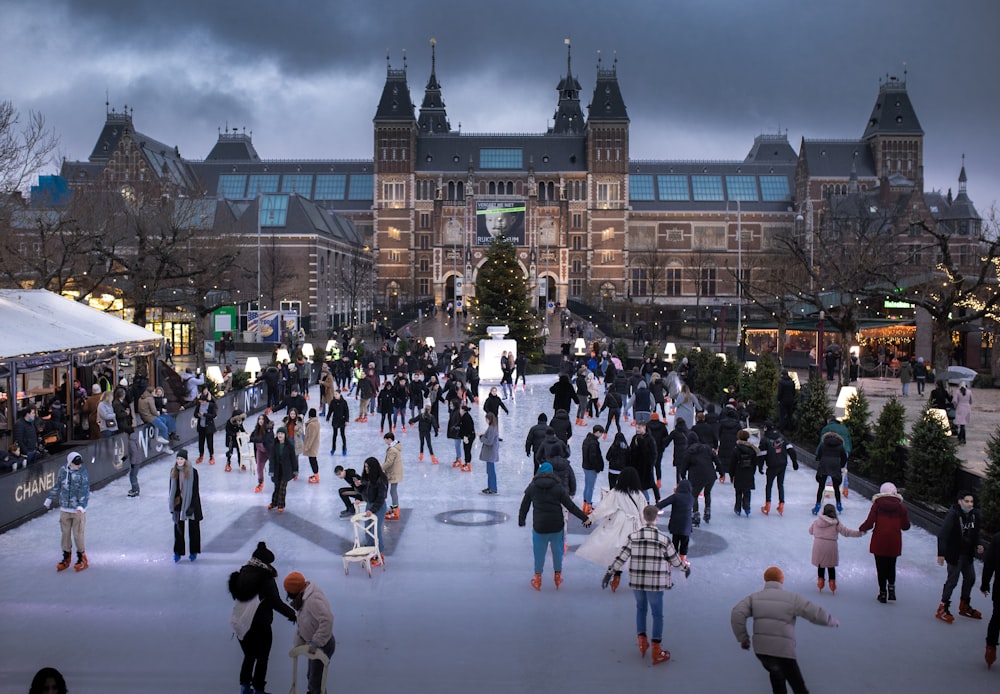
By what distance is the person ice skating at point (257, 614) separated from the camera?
638cm

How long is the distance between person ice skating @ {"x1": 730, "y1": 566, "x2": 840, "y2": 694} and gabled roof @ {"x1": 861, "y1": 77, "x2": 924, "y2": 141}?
79.8 meters

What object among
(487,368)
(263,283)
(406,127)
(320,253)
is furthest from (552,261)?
(487,368)

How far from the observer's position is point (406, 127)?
79750 millimetres

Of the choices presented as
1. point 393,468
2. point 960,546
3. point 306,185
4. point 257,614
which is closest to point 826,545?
point 960,546

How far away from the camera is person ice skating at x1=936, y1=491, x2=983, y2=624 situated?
7988 mm

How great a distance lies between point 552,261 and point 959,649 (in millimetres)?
70191

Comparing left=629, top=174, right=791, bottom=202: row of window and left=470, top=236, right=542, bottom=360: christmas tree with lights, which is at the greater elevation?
left=629, top=174, right=791, bottom=202: row of window

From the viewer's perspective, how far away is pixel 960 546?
8039 millimetres

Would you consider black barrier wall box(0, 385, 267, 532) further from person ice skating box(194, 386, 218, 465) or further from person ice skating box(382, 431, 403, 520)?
person ice skating box(382, 431, 403, 520)

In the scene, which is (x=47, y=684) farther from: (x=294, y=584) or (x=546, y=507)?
(x=546, y=507)

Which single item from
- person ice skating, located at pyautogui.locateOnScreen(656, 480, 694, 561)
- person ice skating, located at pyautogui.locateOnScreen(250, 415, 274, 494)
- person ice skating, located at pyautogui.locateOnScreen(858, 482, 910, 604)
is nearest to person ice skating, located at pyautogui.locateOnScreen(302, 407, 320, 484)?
person ice skating, located at pyautogui.locateOnScreen(250, 415, 274, 494)

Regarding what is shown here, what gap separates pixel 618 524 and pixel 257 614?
3917mm

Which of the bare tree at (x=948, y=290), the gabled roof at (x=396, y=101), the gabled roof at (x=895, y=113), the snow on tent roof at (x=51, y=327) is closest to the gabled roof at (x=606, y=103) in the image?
the gabled roof at (x=396, y=101)

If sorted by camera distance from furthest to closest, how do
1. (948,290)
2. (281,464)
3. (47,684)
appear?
(948,290) → (281,464) → (47,684)
